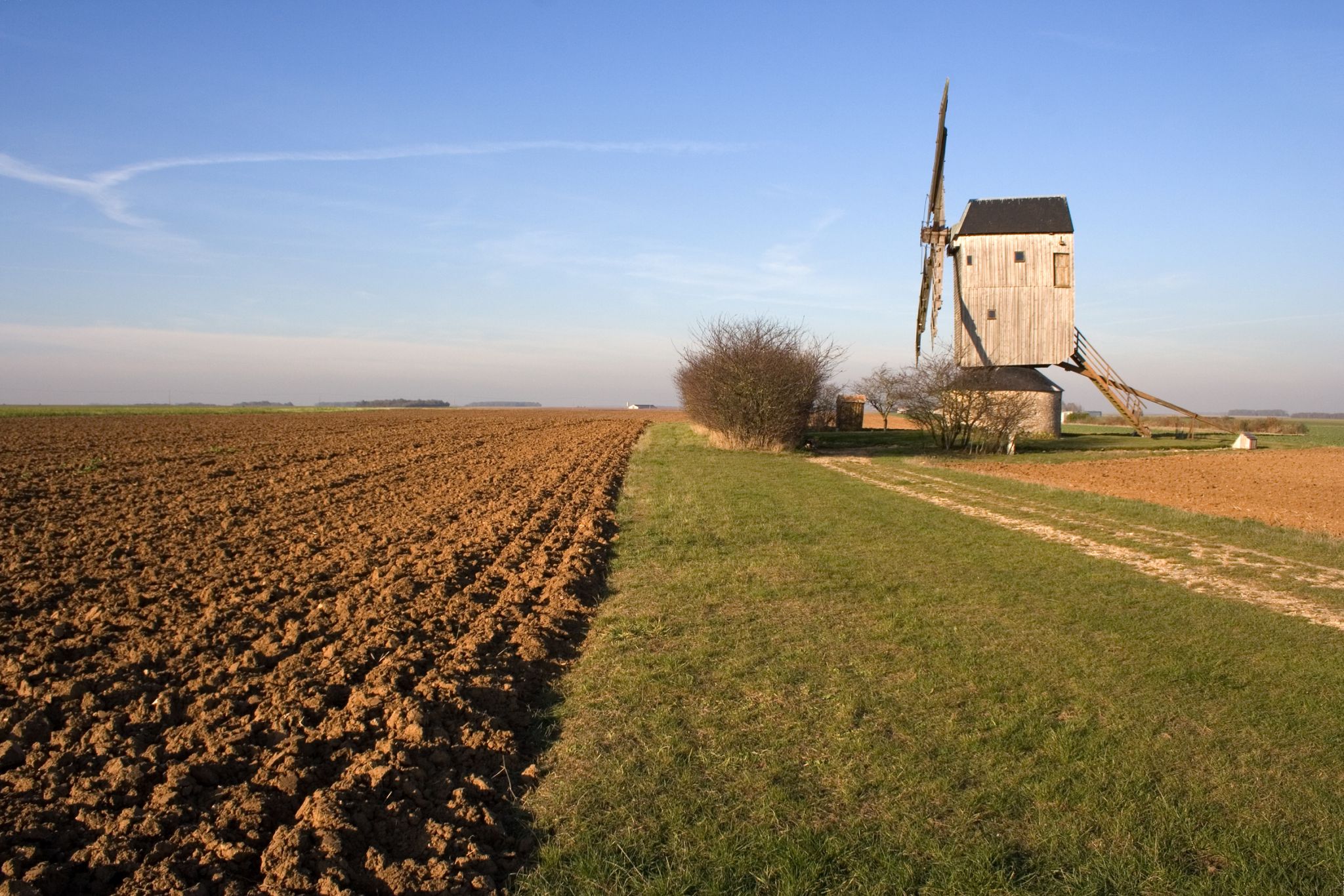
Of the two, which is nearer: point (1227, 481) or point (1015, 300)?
point (1227, 481)

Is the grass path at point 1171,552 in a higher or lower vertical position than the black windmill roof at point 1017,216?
lower

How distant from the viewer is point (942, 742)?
5020mm

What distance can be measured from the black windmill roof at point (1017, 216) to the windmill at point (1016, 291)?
0.03 m

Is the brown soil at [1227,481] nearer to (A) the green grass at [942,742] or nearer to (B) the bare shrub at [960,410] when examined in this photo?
(B) the bare shrub at [960,410]

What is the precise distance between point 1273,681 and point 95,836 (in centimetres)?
737

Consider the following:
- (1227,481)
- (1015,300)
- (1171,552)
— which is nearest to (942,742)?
(1171,552)

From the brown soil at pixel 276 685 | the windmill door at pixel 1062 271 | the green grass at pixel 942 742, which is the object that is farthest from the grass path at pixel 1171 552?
the windmill door at pixel 1062 271

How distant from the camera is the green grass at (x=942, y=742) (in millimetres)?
3756

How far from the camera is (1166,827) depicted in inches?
158

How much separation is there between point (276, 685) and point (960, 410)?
93.1 feet

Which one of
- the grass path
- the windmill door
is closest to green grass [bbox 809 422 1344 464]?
the windmill door

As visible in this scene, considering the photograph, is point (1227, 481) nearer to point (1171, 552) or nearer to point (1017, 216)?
point (1171, 552)

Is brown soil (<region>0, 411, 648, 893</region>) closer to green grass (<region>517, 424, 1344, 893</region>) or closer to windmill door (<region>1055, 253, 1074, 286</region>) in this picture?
green grass (<region>517, 424, 1344, 893</region>)

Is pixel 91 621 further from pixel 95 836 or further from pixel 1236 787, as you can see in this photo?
pixel 1236 787
